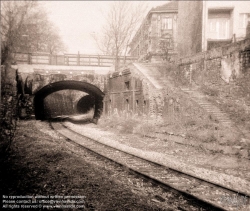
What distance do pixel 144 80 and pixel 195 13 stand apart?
1343cm

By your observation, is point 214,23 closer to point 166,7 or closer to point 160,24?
point 160,24

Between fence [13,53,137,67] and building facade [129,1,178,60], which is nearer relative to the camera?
fence [13,53,137,67]

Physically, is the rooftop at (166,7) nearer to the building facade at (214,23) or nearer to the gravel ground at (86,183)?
the building facade at (214,23)

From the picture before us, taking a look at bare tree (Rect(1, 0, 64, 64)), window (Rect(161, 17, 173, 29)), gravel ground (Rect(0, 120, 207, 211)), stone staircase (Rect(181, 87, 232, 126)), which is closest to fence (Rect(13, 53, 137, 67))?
bare tree (Rect(1, 0, 64, 64))

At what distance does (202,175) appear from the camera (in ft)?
21.2

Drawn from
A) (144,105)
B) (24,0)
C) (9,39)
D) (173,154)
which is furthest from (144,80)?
(24,0)

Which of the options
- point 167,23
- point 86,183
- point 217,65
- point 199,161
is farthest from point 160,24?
point 86,183

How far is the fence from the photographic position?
20766mm

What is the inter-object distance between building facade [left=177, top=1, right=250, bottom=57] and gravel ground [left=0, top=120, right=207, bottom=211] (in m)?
19.1

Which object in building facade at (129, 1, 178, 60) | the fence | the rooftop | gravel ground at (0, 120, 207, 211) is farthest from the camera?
the rooftop

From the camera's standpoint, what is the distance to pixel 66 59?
22.0 meters

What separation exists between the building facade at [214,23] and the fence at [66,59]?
316 inches

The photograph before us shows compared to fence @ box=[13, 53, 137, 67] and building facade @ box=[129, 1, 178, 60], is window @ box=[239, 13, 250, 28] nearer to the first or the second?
building facade @ box=[129, 1, 178, 60]

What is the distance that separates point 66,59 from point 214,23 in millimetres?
16001
